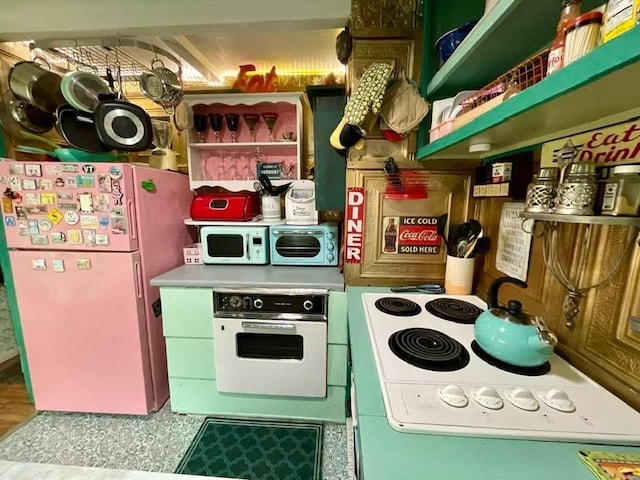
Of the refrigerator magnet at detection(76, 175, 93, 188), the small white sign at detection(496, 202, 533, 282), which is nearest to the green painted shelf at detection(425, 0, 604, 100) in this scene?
the small white sign at detection(496, 202, 533, 282)

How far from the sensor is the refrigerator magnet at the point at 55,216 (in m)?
1.44

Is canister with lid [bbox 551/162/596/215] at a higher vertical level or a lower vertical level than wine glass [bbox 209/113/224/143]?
lower

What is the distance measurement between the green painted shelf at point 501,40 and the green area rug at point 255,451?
72.9 inches

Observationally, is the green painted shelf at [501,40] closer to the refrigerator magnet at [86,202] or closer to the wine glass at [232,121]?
the wine glass at [232,121]

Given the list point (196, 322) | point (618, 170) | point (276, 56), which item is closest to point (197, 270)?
point (196, 322)

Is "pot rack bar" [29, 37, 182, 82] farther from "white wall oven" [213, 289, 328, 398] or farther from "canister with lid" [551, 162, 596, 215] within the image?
"canister with lid" [551, 162, 596, 215]

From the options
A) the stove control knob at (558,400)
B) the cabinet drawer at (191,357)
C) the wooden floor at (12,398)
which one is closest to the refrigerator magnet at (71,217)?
the cabinet drawer at (191,357)

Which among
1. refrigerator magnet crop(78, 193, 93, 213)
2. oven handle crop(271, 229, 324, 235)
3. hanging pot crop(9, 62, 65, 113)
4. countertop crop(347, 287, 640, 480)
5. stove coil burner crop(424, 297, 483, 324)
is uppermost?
hanging pot crop(9, 62, 65, 113)

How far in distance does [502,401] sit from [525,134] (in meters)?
0.74

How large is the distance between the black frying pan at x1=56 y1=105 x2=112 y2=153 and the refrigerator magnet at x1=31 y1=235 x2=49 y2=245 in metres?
0.59

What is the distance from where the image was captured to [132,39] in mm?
1668

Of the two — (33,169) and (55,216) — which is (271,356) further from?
(33,169)

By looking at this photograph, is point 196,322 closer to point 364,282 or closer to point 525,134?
point 364,282

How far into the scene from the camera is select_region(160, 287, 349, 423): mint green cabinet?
1.51 metres
